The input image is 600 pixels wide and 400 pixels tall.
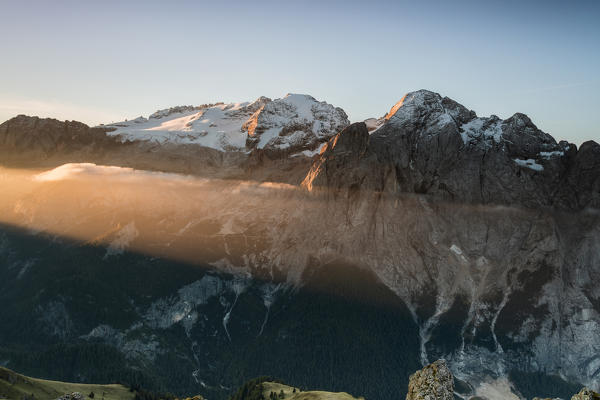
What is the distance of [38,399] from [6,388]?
9781 mm

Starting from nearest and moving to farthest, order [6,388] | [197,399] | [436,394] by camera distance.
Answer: [436,394], [197,399], [6,388]

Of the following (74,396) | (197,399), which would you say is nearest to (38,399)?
(197,399)

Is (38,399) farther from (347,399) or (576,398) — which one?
(576,398)

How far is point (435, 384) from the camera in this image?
1740 inches

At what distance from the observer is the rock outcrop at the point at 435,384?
44094 mm

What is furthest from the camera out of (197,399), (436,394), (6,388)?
(6,388)

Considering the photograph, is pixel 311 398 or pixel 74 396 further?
pixel 311 398

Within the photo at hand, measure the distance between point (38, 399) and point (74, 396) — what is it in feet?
555

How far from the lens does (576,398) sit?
145 feet

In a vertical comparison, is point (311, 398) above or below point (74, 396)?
below

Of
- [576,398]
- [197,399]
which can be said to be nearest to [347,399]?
[197,399]

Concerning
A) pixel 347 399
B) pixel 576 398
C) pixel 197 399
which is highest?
pixel 576 398

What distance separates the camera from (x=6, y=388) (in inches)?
7618

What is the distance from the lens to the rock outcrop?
145ft
